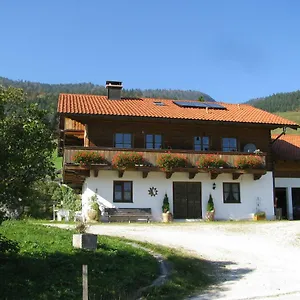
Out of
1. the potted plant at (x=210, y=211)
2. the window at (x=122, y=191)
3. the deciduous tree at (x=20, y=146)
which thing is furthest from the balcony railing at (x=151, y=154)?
the deciduous tree at (x=20, y=146)

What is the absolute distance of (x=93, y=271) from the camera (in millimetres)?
10047

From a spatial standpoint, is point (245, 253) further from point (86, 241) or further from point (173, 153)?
point (173, 153)

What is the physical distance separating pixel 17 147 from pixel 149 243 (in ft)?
24.6

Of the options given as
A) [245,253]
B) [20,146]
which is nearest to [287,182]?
[245,253]

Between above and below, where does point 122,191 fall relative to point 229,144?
below

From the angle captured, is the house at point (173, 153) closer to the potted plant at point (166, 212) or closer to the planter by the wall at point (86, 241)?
the potted plant at point (166, 212)

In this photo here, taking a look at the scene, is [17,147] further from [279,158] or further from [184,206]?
[279,158]

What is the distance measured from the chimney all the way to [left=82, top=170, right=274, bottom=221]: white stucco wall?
21.0 feet

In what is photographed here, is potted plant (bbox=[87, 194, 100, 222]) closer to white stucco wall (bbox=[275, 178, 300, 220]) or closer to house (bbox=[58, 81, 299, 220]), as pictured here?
house (bbox=[58, 81, 299, 220])

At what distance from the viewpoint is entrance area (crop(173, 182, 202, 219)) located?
87.1ft

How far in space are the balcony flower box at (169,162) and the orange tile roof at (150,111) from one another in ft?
7.96

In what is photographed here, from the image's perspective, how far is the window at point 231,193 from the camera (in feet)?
89.4

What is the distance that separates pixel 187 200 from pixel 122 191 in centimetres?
379

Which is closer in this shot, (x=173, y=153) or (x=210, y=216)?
(x=173, y=153)
